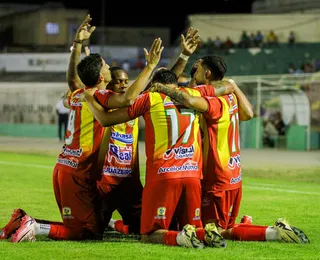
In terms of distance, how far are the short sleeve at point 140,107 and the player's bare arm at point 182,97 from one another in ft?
0.38

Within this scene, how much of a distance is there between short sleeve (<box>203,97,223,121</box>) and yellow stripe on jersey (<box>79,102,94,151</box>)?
1257 millimetres

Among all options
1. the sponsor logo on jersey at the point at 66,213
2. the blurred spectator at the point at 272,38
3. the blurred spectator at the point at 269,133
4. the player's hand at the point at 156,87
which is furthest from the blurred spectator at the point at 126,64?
the player's hand at the point at 156,87

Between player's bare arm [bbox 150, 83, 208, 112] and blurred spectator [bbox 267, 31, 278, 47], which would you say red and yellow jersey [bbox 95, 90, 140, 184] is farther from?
blurred spectator [bbox 267, 31, 278, 47]

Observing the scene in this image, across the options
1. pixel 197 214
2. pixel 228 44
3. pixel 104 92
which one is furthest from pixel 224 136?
pixel 228 44

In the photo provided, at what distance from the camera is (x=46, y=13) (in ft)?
203

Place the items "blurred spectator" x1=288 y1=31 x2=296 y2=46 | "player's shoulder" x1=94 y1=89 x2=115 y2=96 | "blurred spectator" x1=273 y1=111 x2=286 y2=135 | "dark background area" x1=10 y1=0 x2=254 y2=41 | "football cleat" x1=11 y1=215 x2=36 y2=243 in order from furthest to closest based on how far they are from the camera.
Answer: "dark background area" x1=10 y1=0 x2=254 y2=41, "blurred spectator" x1=288 y1=31 x2=296 y2=46, "blurred spectator" x1=273 y1=111 x2=286 y2=135, "football cleat" x1=11 y1=215 x2=36 y2=243, "player's shoulder" x1=94 y1=89 x2=115 y2=96

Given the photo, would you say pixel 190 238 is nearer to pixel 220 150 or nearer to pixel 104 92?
pixel 220 150

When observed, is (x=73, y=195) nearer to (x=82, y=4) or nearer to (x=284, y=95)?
(x=284, y=95)

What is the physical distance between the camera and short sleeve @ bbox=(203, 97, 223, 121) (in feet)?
28.9

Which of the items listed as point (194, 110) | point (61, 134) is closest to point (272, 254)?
point (194, 110)

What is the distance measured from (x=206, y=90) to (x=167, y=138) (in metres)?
0.70

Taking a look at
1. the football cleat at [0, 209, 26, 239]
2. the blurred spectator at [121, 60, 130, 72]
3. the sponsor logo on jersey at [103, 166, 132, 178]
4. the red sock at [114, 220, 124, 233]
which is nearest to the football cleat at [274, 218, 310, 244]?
the sponsor logo on jersey at [103, 166, 132, 178]

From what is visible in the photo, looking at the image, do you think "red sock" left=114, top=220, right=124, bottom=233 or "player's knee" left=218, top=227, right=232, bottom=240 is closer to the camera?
"player's knee" left=218, top=227, right=232, bottom=240

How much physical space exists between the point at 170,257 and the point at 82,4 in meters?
69.4
